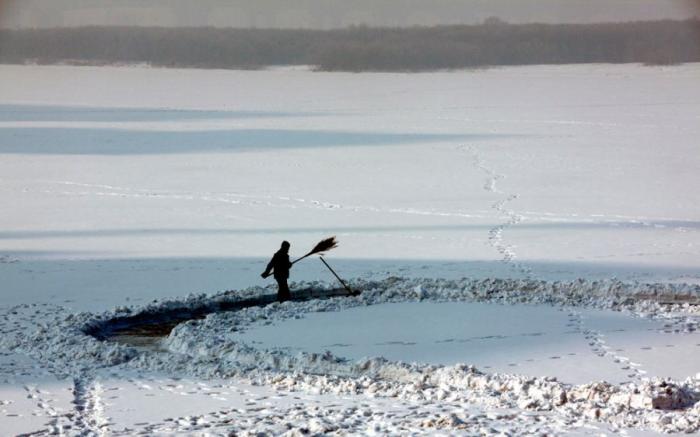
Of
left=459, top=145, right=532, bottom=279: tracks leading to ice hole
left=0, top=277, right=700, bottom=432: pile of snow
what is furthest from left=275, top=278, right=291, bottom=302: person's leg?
left=459, top=145, right=532, bottom=279: tracks leading to ice hole

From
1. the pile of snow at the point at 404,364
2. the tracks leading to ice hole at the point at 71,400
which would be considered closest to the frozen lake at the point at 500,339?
the pile of snow at the point at 404,364

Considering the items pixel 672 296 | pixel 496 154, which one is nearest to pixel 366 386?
pixel 672 296

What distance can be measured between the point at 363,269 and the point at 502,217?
346cm

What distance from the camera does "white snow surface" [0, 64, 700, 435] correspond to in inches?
243

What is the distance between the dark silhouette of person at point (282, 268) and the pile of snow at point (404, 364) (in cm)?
18

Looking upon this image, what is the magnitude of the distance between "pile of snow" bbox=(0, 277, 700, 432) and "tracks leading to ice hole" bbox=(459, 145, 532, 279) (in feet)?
3.57

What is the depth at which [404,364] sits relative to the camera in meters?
6.99

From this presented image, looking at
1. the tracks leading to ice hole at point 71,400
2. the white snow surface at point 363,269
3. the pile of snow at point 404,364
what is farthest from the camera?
the white snow surface at point 363,269

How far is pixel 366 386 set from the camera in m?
6.54

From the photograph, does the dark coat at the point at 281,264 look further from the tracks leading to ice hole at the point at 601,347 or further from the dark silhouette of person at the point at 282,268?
the tracks leading to ice hole at the point at 601,347

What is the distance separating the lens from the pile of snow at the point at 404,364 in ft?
19.7

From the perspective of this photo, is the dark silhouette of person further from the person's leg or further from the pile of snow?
the pile of snow

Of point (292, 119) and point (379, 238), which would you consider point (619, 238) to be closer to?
point (379, 238)

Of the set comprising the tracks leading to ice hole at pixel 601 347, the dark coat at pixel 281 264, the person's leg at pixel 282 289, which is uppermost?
the dark coat at pixel 281 264
